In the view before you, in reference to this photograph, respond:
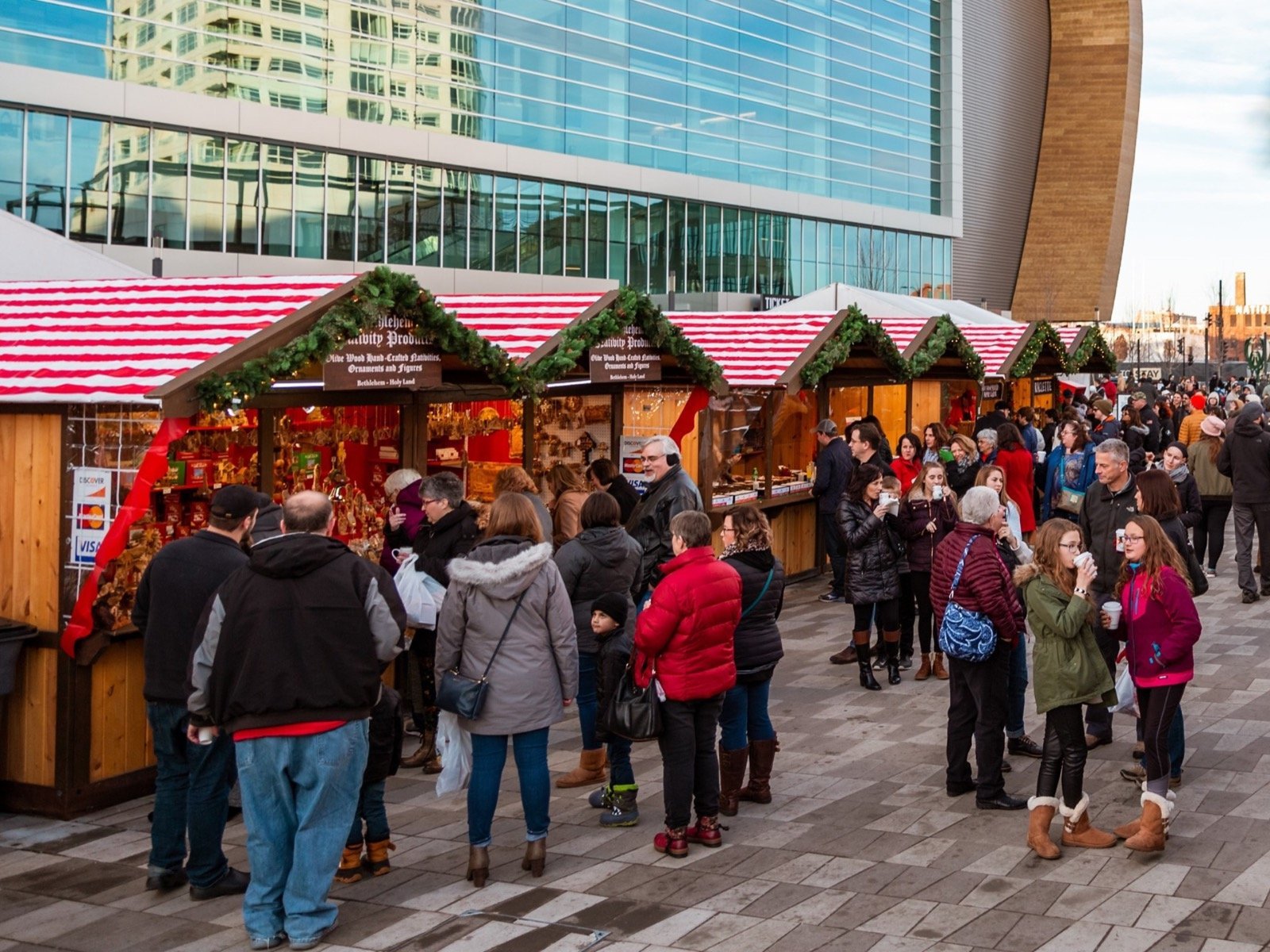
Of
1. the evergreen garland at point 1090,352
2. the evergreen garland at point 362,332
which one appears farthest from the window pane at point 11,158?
the evergreen garland at point 362,332

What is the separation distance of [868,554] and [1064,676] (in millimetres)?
3931

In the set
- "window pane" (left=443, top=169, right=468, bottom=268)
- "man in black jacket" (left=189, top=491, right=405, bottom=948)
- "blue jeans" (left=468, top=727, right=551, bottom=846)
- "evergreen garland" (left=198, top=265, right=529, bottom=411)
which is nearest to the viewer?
"man in black jacket" (left=189, top=491, right=405, bottom=948)

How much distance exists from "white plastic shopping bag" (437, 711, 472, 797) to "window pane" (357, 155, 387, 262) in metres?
26.8

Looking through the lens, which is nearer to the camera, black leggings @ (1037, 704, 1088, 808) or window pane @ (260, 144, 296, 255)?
black leggings @ (1037, 704, 1088, 808)

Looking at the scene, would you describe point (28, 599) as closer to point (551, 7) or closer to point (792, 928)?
point (792, 928)

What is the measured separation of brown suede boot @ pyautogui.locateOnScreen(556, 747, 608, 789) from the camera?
333 inches

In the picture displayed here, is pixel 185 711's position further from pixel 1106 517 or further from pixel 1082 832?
pixel 1106 517

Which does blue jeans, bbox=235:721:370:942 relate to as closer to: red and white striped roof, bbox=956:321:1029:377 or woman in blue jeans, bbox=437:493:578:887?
woman in blue jeans, bbox=437:493:578:887

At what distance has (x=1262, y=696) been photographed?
1043 centimetres

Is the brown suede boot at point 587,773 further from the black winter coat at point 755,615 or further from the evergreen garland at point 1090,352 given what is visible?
the evergreen garland at point 1090,352

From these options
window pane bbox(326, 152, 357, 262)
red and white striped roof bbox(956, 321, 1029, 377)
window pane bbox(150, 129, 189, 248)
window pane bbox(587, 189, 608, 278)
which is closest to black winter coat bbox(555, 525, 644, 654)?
red and white striped roof bbox(956, 321, 1029, 377)

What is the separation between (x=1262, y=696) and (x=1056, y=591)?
4143mm

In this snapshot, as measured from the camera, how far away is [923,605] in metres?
11.2

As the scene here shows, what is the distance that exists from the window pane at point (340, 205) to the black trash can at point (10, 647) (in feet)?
79.9
